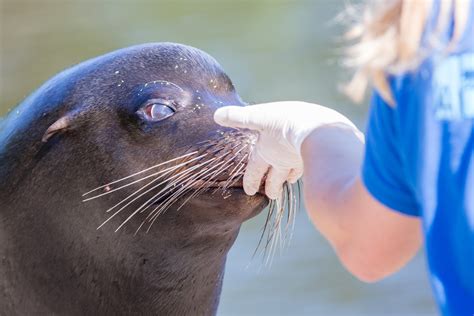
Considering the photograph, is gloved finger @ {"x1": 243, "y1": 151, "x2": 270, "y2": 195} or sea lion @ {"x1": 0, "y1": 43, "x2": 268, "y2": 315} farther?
sea lion @ {"x1": 0, "y1": 43, "x2": 268, "y2": 315}

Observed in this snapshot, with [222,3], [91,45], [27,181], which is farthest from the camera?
[222,3]

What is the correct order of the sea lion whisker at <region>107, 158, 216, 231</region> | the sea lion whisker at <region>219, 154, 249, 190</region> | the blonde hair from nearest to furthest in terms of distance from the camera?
the blonde hair < the sea lion whisker at <region>219, 154, 249, 190</region> < the sea lion whisker at <region>107, 158, 216, 231</region>

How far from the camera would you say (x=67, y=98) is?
4652 mm

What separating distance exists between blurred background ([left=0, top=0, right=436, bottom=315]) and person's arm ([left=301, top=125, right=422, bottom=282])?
21.2 feet

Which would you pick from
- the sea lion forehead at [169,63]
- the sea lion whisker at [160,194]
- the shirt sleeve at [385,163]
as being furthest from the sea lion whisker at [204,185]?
the shirt sleeve at [385,163]

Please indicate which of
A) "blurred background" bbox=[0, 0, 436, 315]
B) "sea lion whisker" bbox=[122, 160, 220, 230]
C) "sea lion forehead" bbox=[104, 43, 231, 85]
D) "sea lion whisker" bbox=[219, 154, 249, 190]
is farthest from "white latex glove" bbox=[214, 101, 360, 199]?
"blurred background" bbox=[0, 0, 436, 315]

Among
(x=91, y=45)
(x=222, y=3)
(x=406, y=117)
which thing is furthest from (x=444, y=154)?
(x=222, y=3)

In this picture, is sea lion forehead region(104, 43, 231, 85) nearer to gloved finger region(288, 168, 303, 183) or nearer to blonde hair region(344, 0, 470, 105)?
gloved finger region(288, 168, 303, 183)

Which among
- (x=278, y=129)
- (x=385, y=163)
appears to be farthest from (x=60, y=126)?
(x=385, y=163)

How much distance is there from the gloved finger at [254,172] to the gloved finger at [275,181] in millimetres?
25

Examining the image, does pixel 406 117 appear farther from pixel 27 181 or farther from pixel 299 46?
pixel 299 46

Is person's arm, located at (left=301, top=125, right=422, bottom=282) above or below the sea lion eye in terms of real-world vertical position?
above

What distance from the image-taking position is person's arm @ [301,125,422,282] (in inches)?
101

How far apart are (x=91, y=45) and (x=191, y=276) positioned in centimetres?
938
